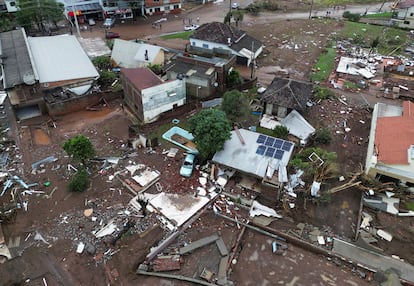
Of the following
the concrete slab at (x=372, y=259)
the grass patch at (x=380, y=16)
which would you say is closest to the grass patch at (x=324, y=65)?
the grass patch at (x=380, y=16)

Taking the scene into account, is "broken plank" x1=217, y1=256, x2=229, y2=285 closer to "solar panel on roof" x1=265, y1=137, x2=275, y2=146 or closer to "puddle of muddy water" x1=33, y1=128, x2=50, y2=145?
"solar panel on roof" x1=265, y1=137, x2=275, y2=146

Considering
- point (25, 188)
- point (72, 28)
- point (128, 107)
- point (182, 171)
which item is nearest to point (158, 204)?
point (182, 171)

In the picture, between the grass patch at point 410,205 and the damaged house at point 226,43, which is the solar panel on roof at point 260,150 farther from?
the damaged house at point 226,43

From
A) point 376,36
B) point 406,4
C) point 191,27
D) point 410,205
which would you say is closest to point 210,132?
point 410,205

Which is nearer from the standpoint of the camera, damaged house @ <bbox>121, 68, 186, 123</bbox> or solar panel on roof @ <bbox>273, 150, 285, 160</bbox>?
solar panel on roof @ <bbox>273, 150, 285, 160</bbox>

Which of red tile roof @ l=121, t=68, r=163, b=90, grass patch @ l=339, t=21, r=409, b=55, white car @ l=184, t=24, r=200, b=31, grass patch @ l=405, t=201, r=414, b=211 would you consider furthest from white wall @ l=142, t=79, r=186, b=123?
grass patch @ l=339, t=21, r=409, b=55

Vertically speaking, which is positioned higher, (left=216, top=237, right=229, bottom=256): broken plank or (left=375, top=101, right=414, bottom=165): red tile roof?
(left=375, top=101, right=414, bottom=165): red tile roof

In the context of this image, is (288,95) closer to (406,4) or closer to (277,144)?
(277,144)

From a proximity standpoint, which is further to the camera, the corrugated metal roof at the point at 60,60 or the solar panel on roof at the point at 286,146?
the corrugated metal roof at the point at 60,60
